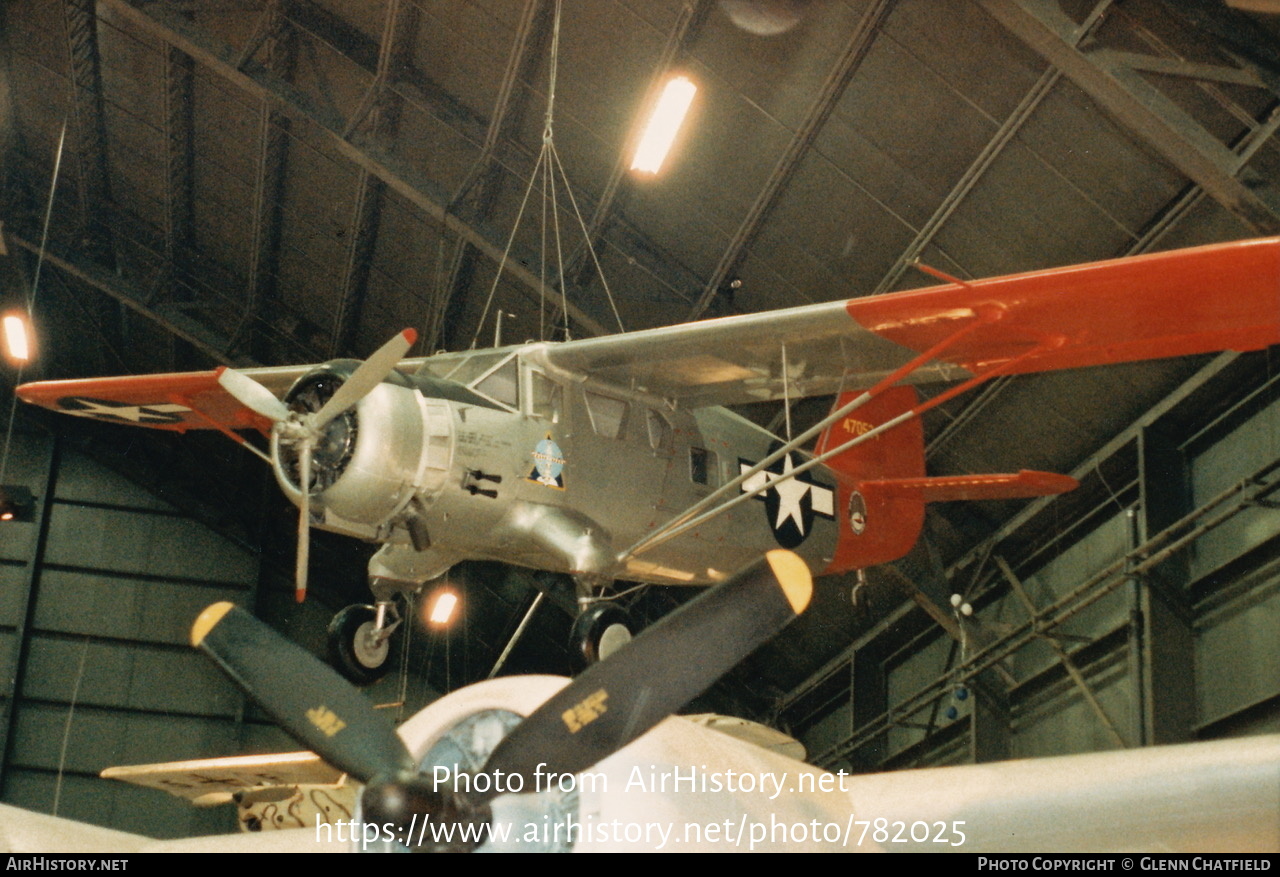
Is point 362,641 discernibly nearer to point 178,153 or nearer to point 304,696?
point 304,696

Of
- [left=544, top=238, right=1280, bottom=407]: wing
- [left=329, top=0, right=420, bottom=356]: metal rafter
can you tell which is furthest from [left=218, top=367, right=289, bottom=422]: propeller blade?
[left=329, top=0, right=420, bottom=356]: metal rafter

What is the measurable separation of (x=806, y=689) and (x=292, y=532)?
27.8 feet

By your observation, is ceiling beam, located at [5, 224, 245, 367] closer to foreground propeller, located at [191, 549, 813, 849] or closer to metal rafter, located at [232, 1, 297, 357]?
metal rafter, located at [232, 1, 297, 357]

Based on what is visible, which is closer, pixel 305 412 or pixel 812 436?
pixel 305 412

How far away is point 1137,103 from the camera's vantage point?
819 centimetres

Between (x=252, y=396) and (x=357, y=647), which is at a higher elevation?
(x=252, y=396)

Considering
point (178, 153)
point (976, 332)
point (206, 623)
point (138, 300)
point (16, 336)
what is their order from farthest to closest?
point (138, 300), point (178, 153), point (16, 336), point (976, 332), point (206, 623)

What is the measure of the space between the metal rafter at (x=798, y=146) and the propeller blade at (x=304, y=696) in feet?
21.9

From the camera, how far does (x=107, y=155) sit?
50.8 ft

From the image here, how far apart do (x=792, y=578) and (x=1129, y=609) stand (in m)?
7.26

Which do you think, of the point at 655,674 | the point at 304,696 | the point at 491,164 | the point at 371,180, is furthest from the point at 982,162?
the point at 304,696

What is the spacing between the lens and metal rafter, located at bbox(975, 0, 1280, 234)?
8.18 metres
